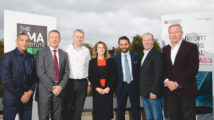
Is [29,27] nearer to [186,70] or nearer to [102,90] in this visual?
[102,90]

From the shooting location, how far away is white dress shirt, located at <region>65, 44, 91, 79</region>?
3.01 m

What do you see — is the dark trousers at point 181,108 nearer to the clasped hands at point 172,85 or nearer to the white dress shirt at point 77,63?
the clasped hands at point 172,85

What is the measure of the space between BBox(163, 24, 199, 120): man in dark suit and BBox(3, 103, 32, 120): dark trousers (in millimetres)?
2214

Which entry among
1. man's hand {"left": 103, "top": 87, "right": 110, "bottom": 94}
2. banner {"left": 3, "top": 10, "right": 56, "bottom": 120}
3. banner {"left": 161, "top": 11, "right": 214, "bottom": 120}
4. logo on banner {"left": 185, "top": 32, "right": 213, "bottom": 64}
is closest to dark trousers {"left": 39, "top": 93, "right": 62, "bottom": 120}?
man's hand {"left": 103, "top": 87, "right": 110, "bottom": 94}

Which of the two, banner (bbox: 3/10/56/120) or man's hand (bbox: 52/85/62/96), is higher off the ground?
banner (bbox: 3/10/56/120)

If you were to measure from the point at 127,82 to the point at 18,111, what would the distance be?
186 centimetres

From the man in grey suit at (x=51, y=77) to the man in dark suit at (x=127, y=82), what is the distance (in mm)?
962

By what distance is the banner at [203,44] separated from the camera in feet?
10.9

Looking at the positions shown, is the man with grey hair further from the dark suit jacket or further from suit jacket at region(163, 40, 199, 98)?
suit jacket at region(163, 40, 199, 98)

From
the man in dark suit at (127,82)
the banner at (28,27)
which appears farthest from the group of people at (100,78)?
the banner at (28,27)

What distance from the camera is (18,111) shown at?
2621mm

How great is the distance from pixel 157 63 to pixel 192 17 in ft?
5.05

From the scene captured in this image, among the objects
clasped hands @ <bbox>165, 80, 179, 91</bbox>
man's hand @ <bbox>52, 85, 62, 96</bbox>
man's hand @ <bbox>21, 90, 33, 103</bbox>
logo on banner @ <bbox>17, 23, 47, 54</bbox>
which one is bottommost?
man's hand @ <bbox>21, 90, 33, 103</bbox>

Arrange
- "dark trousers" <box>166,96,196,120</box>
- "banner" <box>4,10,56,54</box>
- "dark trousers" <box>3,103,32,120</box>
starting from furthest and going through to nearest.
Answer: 1. "banner" <box>4,10,56,54</box>
2. "dark trousers" <box>3,103,32,120</box>
3. "dark trousers" <box>166,96,196,120</box>
